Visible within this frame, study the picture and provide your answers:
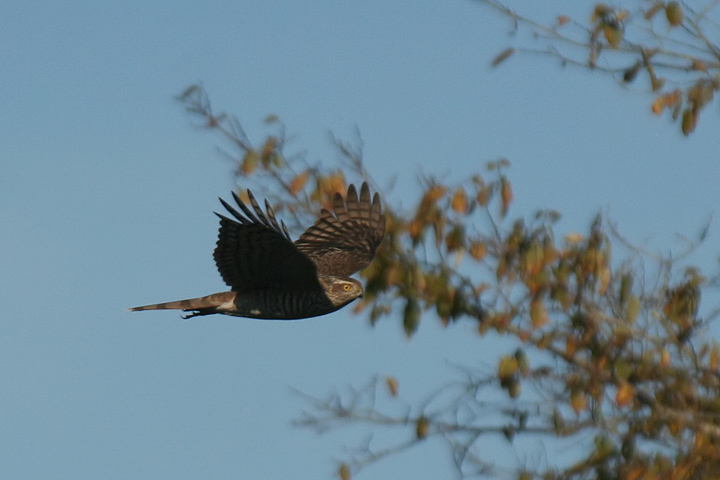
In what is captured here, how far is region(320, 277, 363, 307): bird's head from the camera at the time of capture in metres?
9.08

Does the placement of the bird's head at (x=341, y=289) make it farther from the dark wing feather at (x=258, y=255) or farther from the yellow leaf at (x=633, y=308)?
the yellow leaf at (x=633, y=308)

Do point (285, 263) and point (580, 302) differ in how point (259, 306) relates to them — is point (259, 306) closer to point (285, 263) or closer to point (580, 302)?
point (285, 263)

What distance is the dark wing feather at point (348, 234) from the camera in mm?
9508

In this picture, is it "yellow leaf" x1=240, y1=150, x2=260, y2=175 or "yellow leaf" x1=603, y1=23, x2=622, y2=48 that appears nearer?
"yellow leaf" x1=603, y1=23, x2=622, y2=48

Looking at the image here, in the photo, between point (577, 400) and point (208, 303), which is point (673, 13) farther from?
point (208, 303)

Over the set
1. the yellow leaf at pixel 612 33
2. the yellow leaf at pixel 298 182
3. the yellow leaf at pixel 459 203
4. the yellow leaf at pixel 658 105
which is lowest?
the yellow leaf at pixel 459 203

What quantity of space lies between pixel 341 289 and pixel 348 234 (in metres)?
0.70

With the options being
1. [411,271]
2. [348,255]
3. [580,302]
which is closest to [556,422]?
[580,302]

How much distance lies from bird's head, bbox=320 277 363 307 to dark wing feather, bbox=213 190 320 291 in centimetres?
16

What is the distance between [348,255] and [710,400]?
398cm

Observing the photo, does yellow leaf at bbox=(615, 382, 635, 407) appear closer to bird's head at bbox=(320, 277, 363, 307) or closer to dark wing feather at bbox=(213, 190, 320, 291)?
dark wing feather at bbox=(213, 190, 320, 291)

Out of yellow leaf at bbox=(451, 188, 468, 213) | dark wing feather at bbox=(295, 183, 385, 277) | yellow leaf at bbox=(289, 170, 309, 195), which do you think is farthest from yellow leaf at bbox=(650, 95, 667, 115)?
dark wing feather at bbox=(295, 183, 385, 277)

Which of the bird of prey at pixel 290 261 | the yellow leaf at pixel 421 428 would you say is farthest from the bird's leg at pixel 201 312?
the yellow leaf at pixel 421 428

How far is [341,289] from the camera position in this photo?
358 inches
